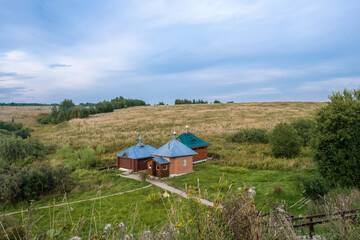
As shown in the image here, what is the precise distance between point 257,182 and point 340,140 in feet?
17.0

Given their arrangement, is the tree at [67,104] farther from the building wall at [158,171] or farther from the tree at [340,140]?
the tree at [340,140]

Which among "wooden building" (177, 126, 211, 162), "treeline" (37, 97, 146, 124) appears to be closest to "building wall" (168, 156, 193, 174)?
"wooden building" (177, 126, 211, 162)

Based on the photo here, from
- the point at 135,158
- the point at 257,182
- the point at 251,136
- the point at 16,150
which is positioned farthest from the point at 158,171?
the point at 16,150

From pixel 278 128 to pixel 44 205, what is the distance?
18494 millimetres

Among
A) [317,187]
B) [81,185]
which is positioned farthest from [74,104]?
[317,187]

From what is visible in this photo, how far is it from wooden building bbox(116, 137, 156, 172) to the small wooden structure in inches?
88.7

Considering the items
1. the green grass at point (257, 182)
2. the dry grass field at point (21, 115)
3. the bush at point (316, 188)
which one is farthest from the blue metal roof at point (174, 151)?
the dry grass field at point (21, 115)

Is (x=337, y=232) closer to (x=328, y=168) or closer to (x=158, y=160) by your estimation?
(x=328, y=168)

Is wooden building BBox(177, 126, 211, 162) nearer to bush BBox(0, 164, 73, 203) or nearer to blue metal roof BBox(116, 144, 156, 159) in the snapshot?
blue metal roof BBox(116, 144, 156, 159)

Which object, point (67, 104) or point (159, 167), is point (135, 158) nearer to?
point (159, 167)

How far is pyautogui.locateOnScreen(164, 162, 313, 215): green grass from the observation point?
11393mm

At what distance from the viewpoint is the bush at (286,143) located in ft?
67.5

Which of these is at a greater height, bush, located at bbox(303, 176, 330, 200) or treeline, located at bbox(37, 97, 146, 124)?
treeline, located at bbox(37, 97, 146, 124)

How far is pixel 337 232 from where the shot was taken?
4672 mm
